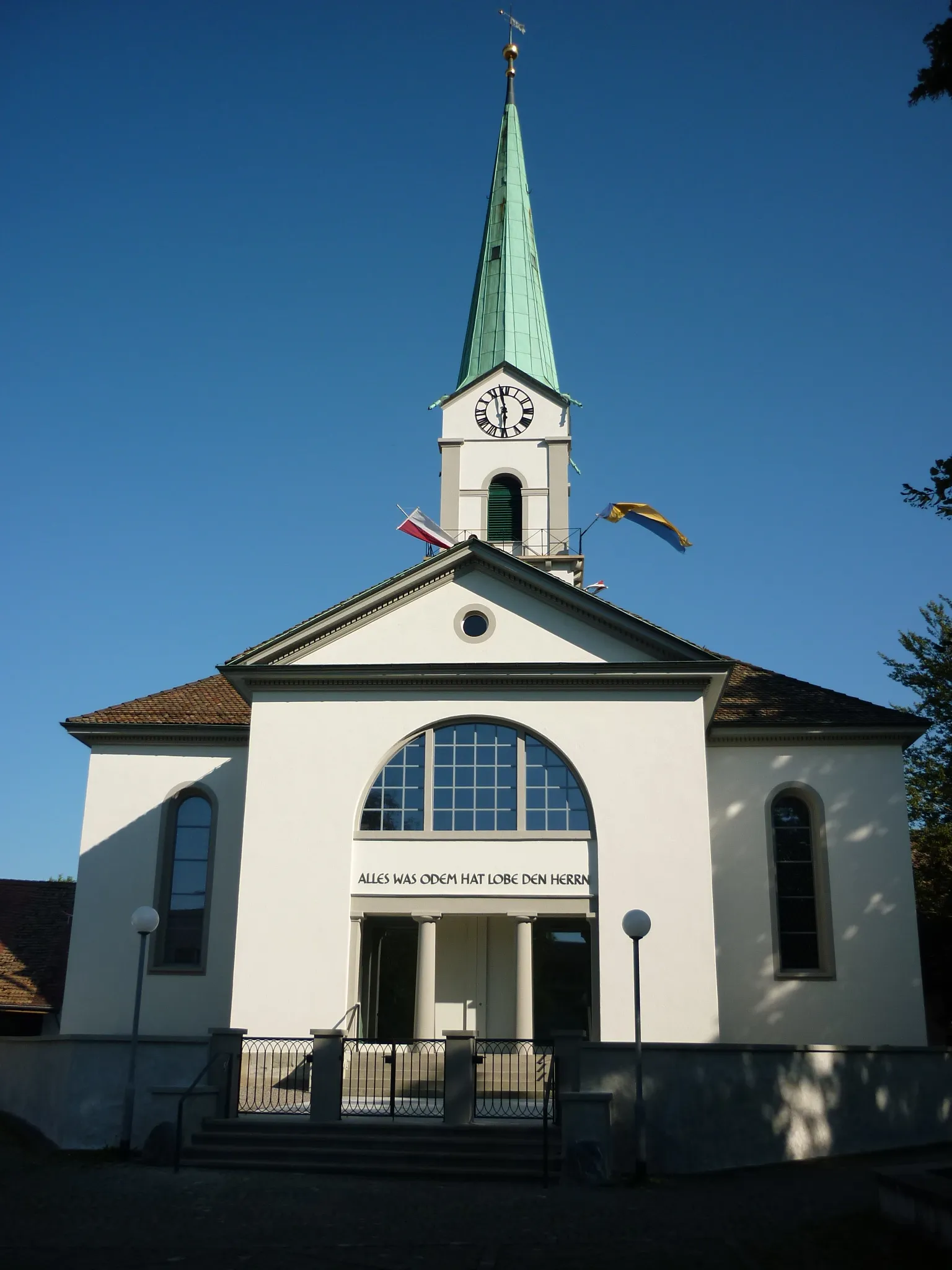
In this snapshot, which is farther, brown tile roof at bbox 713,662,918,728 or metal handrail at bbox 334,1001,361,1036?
brown tile roof at bbox 713,662,918,728

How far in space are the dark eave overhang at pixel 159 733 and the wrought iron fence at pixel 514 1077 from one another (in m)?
9.98

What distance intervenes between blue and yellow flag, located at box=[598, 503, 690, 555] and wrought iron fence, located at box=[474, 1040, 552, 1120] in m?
13.0

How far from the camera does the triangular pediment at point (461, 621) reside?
2462 cm

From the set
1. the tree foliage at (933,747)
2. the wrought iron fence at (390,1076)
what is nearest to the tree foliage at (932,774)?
the tree foliage at (933,747)

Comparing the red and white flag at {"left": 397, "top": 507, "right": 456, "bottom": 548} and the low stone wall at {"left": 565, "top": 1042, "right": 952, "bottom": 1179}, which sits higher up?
the red and white flag at {"left": 397, "top": 507, "right": 456, "bottom": 548}

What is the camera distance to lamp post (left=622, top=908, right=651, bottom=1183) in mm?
16031

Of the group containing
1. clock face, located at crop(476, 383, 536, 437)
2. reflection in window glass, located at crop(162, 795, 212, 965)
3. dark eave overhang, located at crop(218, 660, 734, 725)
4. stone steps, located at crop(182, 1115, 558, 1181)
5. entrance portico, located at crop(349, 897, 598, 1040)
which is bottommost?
stone steps, located at crop(182, 1115, 558, 1181)

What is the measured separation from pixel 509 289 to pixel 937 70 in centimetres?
2495

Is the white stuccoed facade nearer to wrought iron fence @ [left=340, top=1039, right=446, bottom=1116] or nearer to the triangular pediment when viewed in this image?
the triangular pediment

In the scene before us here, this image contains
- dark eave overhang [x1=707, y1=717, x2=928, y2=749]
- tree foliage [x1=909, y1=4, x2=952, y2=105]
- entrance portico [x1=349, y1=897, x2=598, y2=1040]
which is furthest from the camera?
dark eave overhang [x1=707, y1=717, x2=928, y2=749]

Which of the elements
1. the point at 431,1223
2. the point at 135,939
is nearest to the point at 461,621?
the point at 135,939

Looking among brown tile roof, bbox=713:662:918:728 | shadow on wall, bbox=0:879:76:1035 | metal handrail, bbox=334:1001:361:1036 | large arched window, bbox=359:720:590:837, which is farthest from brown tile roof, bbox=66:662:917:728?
metal handrail, bbox=334:1001:361:1036

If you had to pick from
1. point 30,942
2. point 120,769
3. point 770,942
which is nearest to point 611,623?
point 770,942

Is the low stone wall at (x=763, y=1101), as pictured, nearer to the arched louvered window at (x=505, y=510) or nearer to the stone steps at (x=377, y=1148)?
the stone steps at (x=377, y=1148)
